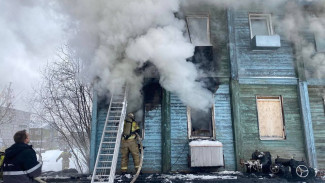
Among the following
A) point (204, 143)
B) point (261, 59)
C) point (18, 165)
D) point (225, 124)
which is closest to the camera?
point (18, 165)

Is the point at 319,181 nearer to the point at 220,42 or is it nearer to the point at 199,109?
the point at 199,109

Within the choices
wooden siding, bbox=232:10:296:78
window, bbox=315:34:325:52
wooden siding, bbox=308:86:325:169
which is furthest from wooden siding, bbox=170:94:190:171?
window, bbox=315:34:325:52

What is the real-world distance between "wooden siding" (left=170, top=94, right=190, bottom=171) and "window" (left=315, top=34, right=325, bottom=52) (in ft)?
17.4

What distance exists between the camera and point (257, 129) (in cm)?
743

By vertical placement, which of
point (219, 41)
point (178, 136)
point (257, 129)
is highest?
point (219, 41)

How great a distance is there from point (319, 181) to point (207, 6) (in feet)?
20.9

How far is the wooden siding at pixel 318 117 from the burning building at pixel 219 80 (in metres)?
0.03

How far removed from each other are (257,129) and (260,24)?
389 centimetres

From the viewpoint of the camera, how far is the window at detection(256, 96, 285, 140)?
24.5ft

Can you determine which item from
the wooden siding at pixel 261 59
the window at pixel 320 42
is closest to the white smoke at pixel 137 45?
the wooden siding at pixel 261 59

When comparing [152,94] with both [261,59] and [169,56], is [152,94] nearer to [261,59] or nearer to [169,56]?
[169,56]

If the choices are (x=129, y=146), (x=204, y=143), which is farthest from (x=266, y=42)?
(x=129, y=146)

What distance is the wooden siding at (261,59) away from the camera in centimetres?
783

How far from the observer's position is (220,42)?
8023 millimetres
